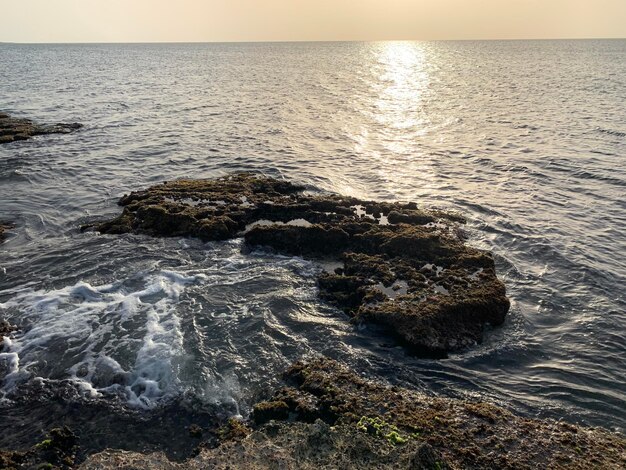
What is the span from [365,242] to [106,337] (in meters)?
10.1

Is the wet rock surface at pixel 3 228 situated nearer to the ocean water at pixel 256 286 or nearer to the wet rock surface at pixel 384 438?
the ocean water at pixel 256 286

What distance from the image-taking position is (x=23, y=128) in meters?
39.1

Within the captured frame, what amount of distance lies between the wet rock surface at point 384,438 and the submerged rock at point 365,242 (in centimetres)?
267

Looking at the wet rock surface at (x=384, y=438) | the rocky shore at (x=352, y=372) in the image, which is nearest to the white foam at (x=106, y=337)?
the rocky shore at (x=352, y=372)

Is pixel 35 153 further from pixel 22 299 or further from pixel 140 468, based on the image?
pixel 140 468

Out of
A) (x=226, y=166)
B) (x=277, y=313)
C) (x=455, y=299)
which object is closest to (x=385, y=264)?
(x=455, y=299)

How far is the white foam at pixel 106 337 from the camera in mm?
11289

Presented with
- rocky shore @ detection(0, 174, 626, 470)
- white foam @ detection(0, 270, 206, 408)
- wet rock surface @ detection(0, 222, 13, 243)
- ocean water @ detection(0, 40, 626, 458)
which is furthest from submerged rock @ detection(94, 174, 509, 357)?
white foam @ detection(0, 270, 206, 408)

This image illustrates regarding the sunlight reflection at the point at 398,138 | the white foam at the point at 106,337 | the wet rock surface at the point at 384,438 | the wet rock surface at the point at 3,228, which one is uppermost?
the sunlight reflection at the point at 398,138

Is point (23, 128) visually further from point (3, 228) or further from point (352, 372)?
point (352, 372)

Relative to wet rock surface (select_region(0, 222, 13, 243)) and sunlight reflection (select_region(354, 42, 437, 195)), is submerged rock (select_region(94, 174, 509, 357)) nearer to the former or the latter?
wet rock surface (select_region(0, 222, 13, 243))

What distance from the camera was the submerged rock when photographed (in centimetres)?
1370

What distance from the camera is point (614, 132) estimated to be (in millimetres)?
38562

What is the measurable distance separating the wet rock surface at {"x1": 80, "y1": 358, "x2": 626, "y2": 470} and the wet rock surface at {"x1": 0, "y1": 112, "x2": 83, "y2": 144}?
36.3 meters
